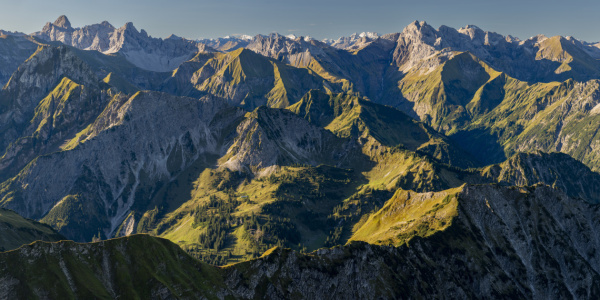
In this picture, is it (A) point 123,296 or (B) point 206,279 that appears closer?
(A) point 123,296

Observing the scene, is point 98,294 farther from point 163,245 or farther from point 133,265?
point 163,245

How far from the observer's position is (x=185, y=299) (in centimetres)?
18112

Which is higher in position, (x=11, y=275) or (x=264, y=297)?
(x=11, y=275)

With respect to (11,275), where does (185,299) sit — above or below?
below

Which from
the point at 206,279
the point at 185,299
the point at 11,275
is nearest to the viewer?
the point at 11,275

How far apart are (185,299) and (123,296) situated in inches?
900

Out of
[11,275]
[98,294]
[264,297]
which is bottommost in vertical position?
[264,297]

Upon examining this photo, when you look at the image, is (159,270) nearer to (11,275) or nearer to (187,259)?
(187,259)

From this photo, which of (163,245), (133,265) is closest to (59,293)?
(133,265)

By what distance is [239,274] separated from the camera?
19988cm

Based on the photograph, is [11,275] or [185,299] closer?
[11,275]

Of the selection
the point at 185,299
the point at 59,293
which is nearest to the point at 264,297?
the point at 185,299

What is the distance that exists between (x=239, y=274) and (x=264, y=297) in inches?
565

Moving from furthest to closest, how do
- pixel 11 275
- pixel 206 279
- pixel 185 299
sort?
1. pixel 206 279
2. pixel 185 299
3. pixel 11 275
